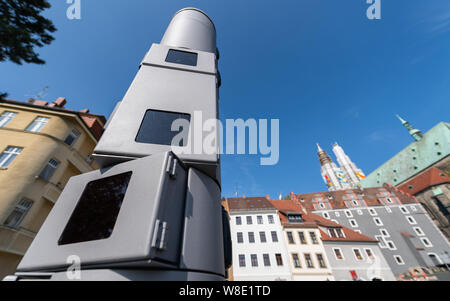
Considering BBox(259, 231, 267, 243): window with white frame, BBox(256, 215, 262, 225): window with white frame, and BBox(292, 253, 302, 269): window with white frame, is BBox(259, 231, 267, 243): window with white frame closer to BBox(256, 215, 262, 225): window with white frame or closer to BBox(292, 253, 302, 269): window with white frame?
BBox(256, 215, 262, 225): window with white frame

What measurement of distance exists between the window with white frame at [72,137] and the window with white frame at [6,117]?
330cm

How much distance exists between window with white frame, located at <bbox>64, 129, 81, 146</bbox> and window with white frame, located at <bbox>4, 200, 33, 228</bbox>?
14.4ft

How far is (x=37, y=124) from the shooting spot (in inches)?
469

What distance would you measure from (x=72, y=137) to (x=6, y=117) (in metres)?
3.76

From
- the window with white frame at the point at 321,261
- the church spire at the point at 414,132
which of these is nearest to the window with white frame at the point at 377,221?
the window with white frame at the point at 321,261

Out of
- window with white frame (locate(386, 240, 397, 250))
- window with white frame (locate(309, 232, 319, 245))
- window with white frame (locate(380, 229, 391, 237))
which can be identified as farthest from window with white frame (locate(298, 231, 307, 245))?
window with white frame (locate(380, 229, 391, 237))

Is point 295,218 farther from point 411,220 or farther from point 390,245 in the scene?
point 411,220

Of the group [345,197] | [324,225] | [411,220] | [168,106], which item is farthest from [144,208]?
[411,220]

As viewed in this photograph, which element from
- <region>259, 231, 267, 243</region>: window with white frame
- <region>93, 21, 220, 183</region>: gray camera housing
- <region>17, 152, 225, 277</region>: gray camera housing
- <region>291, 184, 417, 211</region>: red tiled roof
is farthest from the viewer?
<region>291, 184, 417, 211</region>: red tiled roof

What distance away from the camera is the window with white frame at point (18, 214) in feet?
28.4

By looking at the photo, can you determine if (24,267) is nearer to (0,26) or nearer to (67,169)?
(0,26)

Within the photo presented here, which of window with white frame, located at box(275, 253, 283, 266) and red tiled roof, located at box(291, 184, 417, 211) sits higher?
red tiled roof, located at box(291, 184, 417, 211)

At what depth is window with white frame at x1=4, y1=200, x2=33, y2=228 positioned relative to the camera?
28.4 ft

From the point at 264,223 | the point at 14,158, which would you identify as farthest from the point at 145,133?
the point at 264,223
